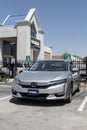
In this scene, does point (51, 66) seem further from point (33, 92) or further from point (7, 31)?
point (7, 31)

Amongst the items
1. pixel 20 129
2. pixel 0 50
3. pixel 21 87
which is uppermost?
pixel 0 50

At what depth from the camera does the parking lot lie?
22.1 ft

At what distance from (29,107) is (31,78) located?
3.13 feet

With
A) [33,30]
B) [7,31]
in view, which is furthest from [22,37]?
[33,30]

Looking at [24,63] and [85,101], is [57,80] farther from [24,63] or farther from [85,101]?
[24,63]

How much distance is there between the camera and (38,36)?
146 feet

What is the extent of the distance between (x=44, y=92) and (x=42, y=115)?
4.19 ft

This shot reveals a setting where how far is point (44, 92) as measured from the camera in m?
9.11

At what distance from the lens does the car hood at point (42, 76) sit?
30.5 feet

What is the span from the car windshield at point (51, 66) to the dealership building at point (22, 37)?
21884 mm

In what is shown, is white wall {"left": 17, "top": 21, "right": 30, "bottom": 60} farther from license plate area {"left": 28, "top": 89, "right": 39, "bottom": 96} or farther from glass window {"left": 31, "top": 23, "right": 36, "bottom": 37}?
license plate area {"left": 28, "top": 89, "right": 39, "bottom": 96}

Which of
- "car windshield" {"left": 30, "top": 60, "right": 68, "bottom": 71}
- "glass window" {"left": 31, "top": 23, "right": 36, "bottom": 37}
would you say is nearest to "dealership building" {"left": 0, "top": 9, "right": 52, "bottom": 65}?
"glass window" {"left": 31, "top": 23, "right": 36, "bottom": 37}

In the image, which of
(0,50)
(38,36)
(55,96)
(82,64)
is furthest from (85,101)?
(38,36)

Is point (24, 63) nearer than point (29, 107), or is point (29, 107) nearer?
point (29, 107)
